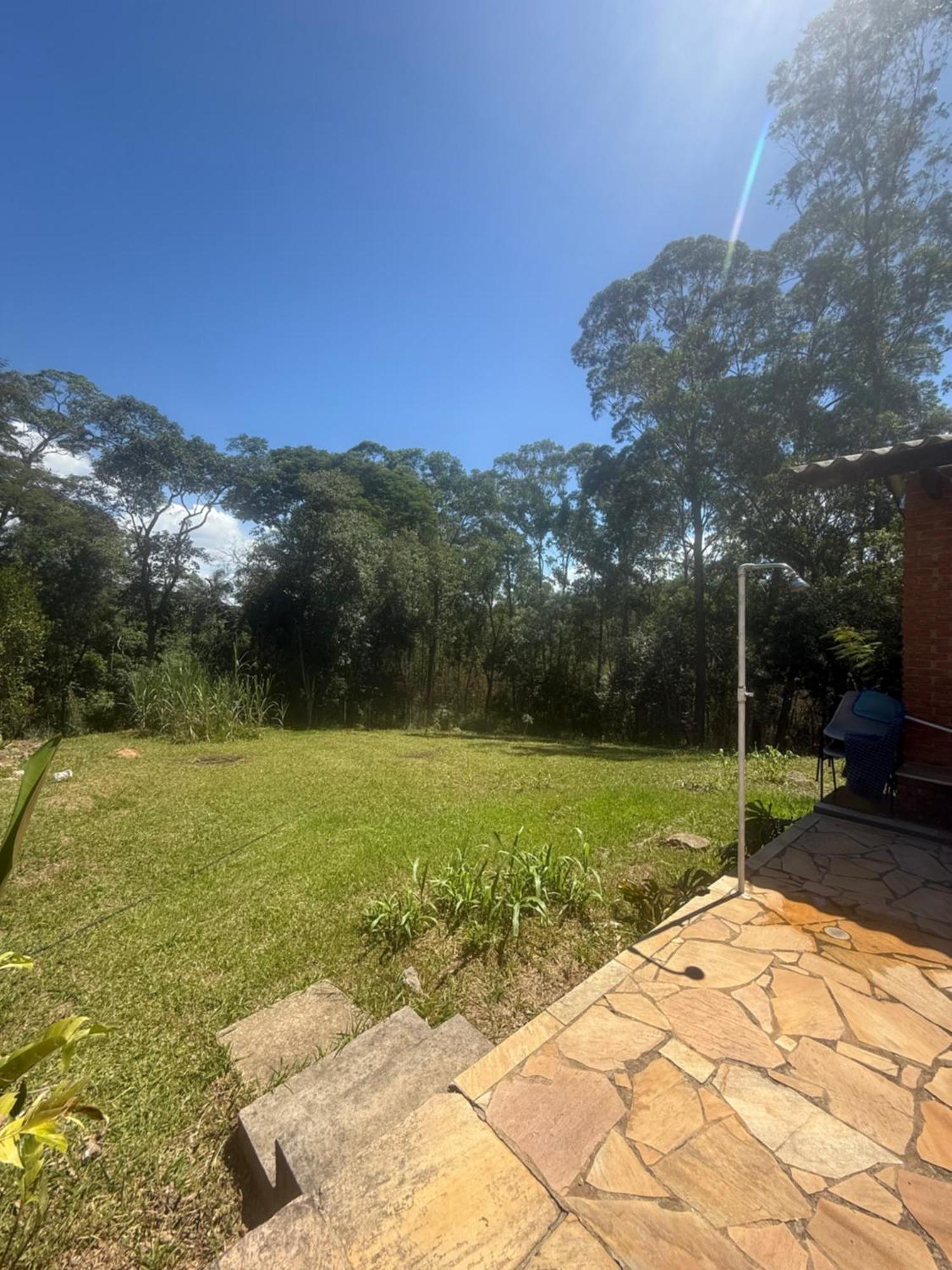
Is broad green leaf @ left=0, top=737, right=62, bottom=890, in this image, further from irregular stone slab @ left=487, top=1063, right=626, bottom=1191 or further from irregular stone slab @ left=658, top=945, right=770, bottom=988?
irregular stone slab @ left=658, top=945, right=770, bottom=988

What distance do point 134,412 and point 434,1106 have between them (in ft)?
40.1

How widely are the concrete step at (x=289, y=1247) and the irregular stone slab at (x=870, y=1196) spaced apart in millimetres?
978

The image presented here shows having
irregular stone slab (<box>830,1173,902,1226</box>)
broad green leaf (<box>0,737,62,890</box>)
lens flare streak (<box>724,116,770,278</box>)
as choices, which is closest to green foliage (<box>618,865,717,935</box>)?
irregular stone slab (<box>830,1173,902,1226</box>)

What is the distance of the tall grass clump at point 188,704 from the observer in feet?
22.5

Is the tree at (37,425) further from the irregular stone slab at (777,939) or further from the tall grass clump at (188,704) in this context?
the irregular stone slab at (777,939)

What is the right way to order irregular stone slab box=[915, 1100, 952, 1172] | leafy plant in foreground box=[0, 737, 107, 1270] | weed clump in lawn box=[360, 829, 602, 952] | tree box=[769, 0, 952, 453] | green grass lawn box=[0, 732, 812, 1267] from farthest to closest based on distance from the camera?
1. tree box=[769, 0, 952, 453]
2. weed clump in lawn box=[360, 829, 602, 952]
3. green grass lawn box=[0, 732, 812, 1267]
4. irregular stone slab box=[915, 1100, 952, 1172]
5. leafy plant in foreground box=[0, 737, 107, 1270]

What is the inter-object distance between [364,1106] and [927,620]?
367 centimetres

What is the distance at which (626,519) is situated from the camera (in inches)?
391

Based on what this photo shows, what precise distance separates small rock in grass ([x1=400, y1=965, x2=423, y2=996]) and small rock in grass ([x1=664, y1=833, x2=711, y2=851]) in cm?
184

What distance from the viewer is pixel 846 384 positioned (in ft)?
24.8

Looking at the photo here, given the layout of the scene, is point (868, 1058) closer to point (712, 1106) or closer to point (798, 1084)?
point (798, 1084)

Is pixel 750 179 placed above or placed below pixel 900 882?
above

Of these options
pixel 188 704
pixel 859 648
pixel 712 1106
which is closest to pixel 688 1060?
pixel 712 1106

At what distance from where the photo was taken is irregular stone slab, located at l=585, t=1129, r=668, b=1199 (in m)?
1.02
